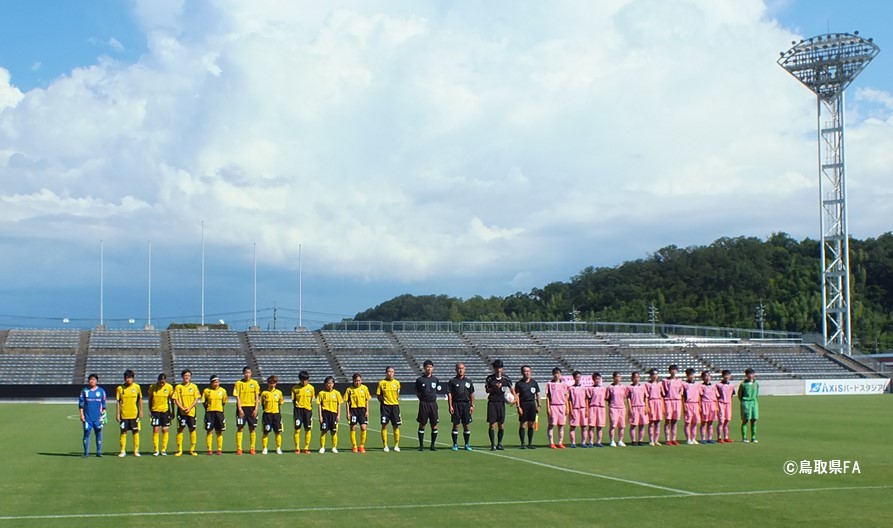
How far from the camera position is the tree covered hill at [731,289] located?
113 meters

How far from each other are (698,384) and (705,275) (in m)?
111

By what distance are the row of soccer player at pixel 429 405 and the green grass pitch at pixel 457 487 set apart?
2.59 feet

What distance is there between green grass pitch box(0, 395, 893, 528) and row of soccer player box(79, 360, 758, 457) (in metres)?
0.79

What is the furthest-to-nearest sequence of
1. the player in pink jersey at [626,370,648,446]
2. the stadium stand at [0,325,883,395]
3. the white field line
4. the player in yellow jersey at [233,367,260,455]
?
the stadium stand at [0,325,883,395] → the player in pink jersey at [626,370,648,446] → the player in yellow jersey at [233,367,260,455] → the white field line

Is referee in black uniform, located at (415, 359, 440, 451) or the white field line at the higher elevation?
referee in black uniform, located at (415, 359, 440, 451)

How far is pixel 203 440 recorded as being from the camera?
2564 cm

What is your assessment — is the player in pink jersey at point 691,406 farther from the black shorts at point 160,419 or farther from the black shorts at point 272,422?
the black shorts at point 160,419

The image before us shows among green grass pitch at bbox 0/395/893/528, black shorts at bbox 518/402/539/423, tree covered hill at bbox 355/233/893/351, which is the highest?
tree covered hill at bbox 355/233/893/351

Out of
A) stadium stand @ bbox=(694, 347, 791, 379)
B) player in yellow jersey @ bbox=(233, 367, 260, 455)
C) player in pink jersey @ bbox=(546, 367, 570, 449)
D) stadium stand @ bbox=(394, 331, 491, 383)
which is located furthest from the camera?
stadium stand @ bbox=(394, 331, 491, 383)

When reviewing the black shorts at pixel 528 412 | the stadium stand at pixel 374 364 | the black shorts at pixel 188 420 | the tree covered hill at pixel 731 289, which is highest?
the tree covered hill at pixel 731 289

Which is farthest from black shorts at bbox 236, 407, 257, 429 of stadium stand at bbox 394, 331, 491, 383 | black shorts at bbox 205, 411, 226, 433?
stadium stand at bbox 394, 331, 491, 383

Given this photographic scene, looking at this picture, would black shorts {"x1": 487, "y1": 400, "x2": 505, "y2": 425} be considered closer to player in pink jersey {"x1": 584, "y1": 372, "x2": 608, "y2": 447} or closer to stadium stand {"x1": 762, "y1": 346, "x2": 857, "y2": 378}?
player in pink jersey {"x1": 584, "y1": 372, "x2": 608, "y2": 447}

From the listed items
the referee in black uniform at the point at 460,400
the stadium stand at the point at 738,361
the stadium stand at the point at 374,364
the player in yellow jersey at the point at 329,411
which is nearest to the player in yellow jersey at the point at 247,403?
the player in yellow jersey at the point at 329,411

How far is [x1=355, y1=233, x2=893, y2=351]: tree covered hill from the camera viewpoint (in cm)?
11338
